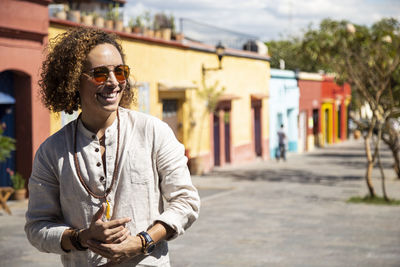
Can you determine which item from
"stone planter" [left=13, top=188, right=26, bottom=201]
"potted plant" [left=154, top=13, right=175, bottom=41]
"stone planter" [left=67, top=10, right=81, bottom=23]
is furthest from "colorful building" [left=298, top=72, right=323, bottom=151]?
"stone planter" [left=13, top=188, right=26, bottom=201]

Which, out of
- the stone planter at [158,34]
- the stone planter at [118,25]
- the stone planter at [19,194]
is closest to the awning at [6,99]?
the stone planter at [19,194]

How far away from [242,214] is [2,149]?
4746 mm

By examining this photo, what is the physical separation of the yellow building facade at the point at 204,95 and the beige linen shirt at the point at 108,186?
11694mm

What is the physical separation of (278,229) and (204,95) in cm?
1265

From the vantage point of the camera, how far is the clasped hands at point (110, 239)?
253 centimetres

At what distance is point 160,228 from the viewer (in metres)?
2.68

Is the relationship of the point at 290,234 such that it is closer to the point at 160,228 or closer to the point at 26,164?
the point at 26,164

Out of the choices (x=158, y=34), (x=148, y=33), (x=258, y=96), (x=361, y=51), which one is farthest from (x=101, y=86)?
(x=258, y=96)

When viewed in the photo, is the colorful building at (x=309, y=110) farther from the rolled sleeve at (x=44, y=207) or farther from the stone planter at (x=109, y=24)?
the rolled sleeve at (x=44, y=207)

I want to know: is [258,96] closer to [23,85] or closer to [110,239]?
[23,85]

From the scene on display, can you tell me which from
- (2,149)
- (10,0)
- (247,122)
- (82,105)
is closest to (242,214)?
(2,149)

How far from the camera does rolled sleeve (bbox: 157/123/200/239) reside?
273 cm

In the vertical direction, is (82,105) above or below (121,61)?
below

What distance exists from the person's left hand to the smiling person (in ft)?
0.20
